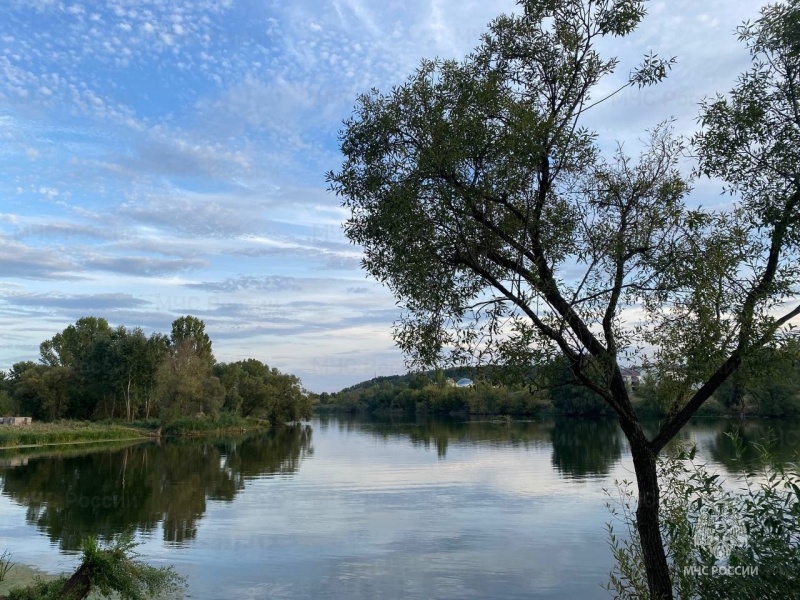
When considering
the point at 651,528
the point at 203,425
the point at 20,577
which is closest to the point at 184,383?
the point at 203,425

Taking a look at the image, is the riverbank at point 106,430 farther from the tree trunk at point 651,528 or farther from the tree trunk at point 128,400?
the tree trunk at point 651,528

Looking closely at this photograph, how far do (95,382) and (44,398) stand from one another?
5.10 metres

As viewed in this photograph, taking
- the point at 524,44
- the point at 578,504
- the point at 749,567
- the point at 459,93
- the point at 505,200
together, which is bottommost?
the point at 578,504

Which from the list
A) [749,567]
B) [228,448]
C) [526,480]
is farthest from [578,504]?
[228,448]

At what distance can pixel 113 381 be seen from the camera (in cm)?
6206

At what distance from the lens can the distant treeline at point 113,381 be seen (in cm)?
6256

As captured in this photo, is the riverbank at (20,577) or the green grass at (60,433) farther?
the green grass at (60,433)

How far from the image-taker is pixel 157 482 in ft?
93.2

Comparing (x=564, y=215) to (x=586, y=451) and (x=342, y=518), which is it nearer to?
(x=342, y=518)

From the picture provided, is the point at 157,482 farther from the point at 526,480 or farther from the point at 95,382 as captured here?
the point at 95,382

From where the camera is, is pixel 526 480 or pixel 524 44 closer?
pixel 524 44

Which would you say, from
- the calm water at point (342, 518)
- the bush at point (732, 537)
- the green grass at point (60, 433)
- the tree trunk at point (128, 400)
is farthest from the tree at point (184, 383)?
the bush at point (732, 537)

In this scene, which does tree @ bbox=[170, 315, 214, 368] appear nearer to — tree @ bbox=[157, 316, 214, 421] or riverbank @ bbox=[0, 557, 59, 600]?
tree @ bbox=[157, 316, 214, 421]

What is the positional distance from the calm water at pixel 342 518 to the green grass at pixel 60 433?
→ 563cm
